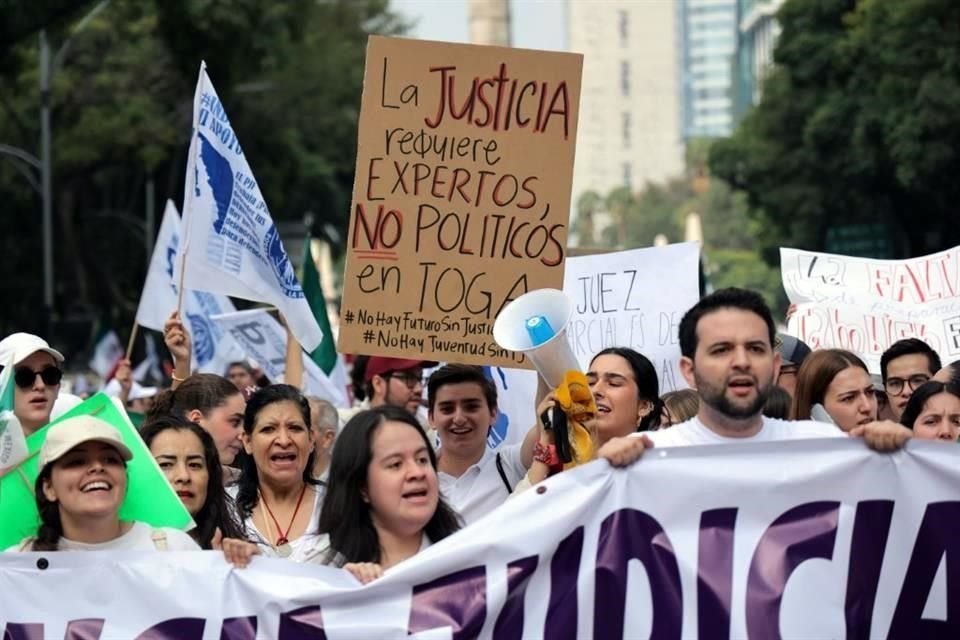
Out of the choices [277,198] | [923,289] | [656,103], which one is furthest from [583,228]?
[923,289]

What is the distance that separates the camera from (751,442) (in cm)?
521

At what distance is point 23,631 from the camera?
5402mm

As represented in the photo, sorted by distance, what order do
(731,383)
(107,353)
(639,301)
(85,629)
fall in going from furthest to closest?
(107,353), (639,301), (85,629), (731,383)

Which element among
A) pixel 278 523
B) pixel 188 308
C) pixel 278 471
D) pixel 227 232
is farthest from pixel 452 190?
pixel 188 308

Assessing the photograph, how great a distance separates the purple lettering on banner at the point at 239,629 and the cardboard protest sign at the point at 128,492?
1.36 feet

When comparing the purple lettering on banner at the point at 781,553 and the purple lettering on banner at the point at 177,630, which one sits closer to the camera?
the purple lettering on banner at the point at 781,553

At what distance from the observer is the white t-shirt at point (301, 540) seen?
18.1 feet

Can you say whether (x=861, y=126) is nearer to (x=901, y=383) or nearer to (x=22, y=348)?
(x=901, y=383)

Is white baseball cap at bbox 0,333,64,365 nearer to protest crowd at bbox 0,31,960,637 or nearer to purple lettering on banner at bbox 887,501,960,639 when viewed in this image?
protest crowd at bbox 0,31,960,637

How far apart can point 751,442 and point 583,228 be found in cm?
14069

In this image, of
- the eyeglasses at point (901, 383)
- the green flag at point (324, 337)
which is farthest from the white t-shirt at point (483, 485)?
the green flag at point (324, 337)

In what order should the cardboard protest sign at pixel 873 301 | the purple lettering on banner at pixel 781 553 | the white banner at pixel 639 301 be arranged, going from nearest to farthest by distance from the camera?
the purple lettering on banner at pixel 781 553
the white banner at pixel 639 301
the cardboard protest sign at pixel 873 301

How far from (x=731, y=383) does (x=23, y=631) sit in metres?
1.82

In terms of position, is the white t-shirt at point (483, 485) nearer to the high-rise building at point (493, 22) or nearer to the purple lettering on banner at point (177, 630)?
the purple lettering on banner at point (177, 630)
